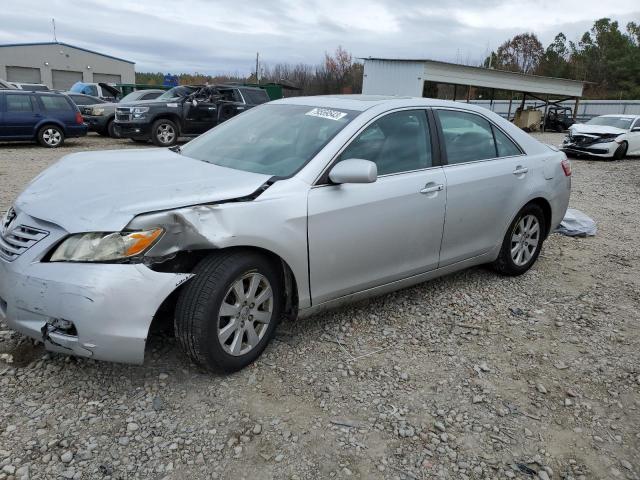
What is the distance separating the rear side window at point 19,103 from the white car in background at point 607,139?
1570 cm

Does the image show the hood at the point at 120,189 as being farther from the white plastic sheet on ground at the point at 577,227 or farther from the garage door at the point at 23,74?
the garage door at the point at 23,74

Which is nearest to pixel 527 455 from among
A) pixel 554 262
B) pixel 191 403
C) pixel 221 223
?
pixel 191 403

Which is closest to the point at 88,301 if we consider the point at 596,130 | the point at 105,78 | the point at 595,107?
the point at 596,130

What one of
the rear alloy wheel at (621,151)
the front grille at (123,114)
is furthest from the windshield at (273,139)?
→ the rear alloy wheel at (621,151)

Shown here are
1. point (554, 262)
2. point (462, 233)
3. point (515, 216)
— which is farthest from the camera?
point (554, 262)

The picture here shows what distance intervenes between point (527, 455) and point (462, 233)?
1.88 m

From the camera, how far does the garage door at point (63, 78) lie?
45.4 meters

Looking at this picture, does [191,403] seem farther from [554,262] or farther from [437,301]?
[554,262]

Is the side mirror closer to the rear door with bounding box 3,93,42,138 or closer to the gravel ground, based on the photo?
the gravel ground

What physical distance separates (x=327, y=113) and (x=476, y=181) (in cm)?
131

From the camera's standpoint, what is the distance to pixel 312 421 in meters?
2.73

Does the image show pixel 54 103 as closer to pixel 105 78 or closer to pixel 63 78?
pixel 63 78

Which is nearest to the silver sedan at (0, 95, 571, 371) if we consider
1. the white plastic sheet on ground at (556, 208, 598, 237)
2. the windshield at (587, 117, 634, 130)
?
the white plastic sheet on ground at (556, 208, 598, 237)

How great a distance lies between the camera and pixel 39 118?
13547 mm
